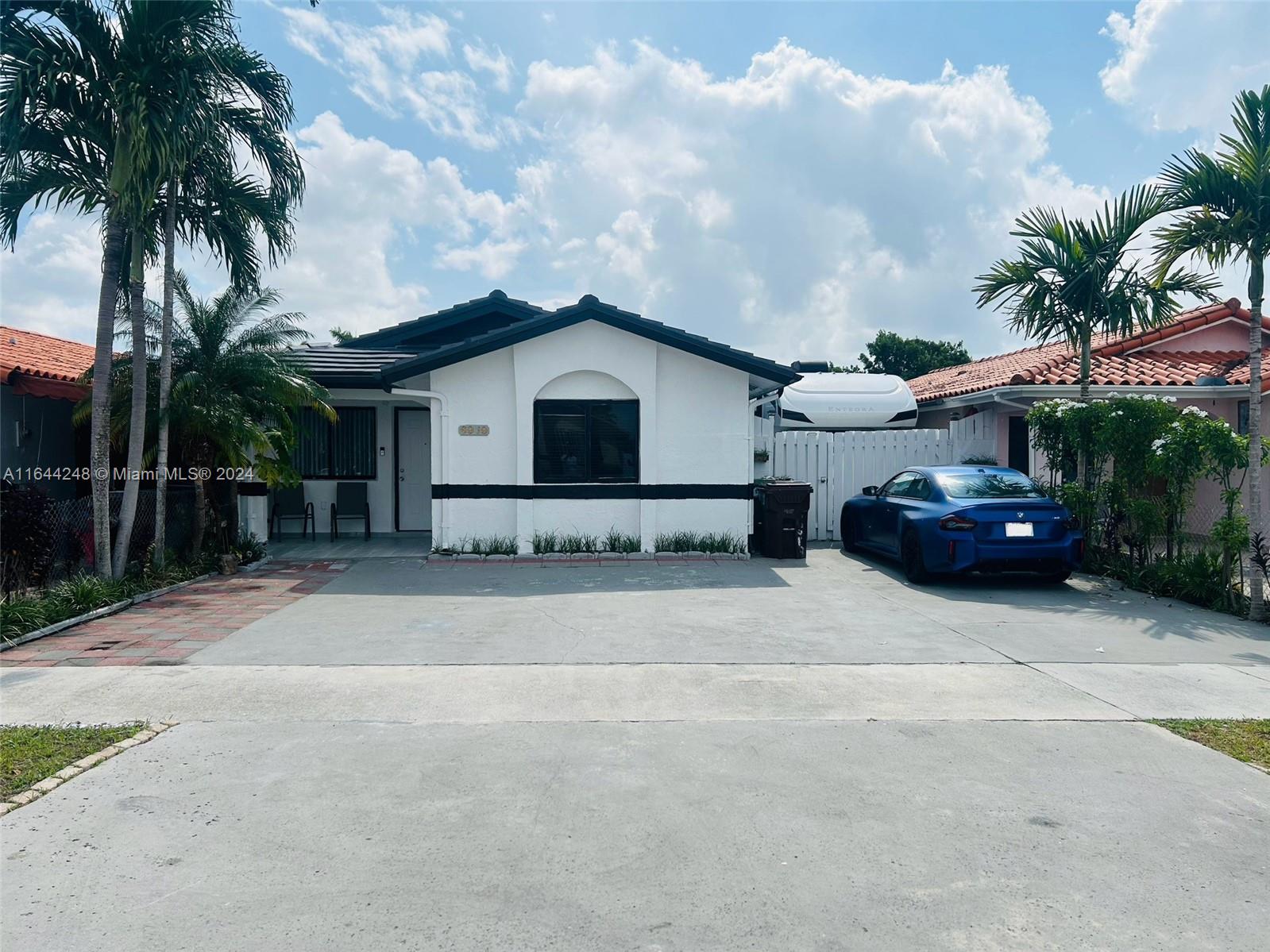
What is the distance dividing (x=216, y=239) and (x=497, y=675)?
8308mm

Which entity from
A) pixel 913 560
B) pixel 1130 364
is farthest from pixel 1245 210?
pixel 1130 364

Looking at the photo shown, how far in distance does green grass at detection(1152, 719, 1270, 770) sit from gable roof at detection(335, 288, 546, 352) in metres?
13.5

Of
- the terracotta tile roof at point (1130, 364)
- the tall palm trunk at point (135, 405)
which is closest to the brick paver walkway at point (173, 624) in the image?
the tall palm trunk at point (135, 405)

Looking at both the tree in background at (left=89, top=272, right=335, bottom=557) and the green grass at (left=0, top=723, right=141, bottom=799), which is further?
the tree in background at (left=89, top=272, right=335, bottom=557)

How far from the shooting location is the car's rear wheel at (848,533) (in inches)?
526

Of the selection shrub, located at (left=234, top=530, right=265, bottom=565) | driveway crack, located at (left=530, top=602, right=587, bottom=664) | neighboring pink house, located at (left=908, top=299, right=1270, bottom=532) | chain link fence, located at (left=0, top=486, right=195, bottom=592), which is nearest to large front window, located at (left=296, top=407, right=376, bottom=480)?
shrub, located at (left=234, top=530, right=265, bottom=565)

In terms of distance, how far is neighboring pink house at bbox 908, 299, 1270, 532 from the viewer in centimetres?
1396

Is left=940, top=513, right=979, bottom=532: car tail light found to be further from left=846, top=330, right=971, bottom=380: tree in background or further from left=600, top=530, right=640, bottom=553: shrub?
left=846, top=330, right=971, bottom=380: tree in background

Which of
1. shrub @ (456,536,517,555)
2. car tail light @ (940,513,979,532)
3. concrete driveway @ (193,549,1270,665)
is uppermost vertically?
car tail light @ (940,513,979,532)

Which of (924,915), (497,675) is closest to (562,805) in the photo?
(924,915)

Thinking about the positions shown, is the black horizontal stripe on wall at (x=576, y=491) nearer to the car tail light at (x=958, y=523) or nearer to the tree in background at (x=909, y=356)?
the car tail light at (x=958, y=523)

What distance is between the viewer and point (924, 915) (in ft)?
10.6

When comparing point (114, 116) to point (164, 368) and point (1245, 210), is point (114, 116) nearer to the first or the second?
point (164, 368)

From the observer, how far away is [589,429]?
12.9 metres
